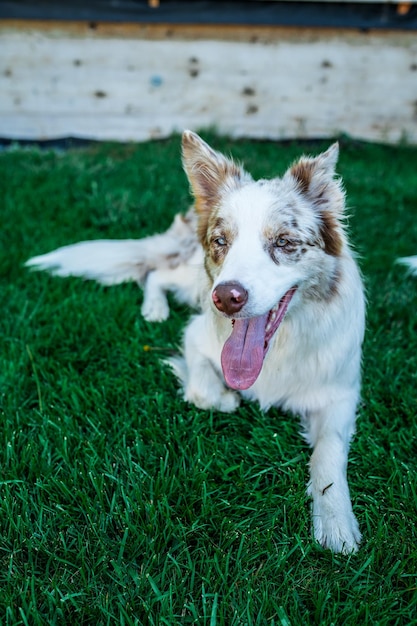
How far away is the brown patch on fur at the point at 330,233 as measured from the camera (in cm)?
264

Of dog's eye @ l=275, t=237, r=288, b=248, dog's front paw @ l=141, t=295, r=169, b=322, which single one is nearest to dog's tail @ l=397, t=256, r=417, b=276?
dog's front paw @ l=141, t=295, r=169, b=322

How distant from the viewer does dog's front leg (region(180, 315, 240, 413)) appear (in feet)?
9.12

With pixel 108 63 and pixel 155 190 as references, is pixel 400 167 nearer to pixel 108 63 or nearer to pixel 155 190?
pixel 155 190

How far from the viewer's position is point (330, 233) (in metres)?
2.66

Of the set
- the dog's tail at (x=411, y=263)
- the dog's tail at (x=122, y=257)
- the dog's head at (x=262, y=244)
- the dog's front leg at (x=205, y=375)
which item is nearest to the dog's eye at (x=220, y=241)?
the dog's head at (x=262, y=244)

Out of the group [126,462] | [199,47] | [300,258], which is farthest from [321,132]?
[126,462]

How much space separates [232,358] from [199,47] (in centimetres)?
584

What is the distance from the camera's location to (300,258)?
2.50m

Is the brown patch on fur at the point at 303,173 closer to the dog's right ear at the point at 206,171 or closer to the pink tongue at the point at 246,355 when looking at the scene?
the dog's right ear at the point at 206,171

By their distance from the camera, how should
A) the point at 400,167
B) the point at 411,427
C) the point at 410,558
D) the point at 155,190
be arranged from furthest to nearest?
the point at 400,167 → the point at 155,190 → the point at 411,427 → the point at 410,558

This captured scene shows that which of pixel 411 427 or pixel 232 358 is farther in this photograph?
pixel 411 427

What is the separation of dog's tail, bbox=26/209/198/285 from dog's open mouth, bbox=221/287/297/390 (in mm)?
1592

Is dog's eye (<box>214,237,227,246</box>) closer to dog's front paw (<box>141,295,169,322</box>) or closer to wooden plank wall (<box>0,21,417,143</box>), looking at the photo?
dog's front paw (<box>141,295,169,322</box>)

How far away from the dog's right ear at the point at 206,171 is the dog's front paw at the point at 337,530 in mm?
1490
